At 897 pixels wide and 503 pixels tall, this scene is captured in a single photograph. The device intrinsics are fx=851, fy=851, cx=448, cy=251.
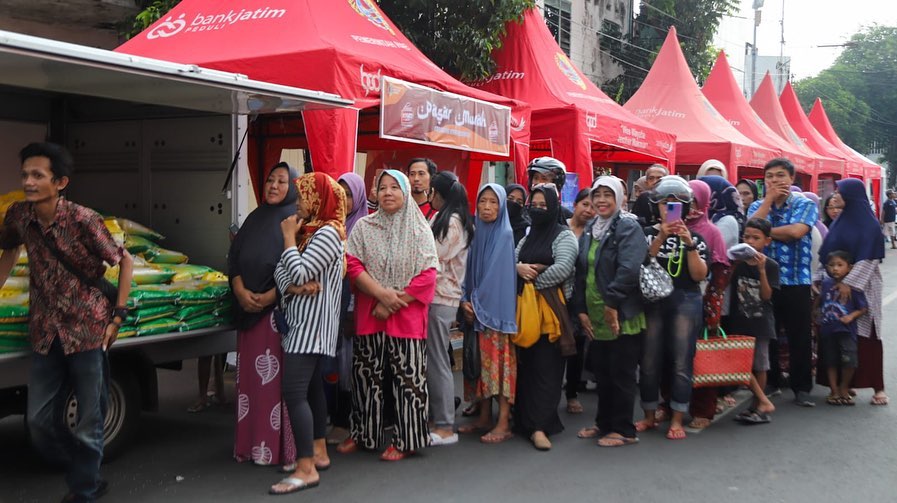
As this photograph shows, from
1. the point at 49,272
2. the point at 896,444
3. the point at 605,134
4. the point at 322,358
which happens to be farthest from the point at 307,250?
the point at 605,134

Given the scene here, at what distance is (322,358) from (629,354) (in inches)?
80.0

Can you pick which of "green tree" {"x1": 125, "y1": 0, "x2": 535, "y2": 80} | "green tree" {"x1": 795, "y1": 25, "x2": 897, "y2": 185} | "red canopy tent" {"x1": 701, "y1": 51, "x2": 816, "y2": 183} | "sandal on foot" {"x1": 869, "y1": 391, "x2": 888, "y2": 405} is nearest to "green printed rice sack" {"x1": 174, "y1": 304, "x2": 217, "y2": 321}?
"sandal on foot" {"x1": 869, "y1": 391, "x2": 888, "y2": 405}

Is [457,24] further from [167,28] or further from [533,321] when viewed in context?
[533,321]

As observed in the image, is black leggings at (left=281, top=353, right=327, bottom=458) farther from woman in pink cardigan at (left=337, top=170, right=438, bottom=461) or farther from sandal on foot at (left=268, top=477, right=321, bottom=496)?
woman in pink cardigan at (left=337, top=170, right=438, bottom=461)

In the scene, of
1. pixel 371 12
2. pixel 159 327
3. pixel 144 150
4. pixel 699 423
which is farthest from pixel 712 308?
pixel 371 12

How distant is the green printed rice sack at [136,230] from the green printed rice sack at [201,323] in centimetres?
95

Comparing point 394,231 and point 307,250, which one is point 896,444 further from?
point 307,250

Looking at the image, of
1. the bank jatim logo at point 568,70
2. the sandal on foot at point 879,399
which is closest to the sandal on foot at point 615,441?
the sandal on foot at point 879,399

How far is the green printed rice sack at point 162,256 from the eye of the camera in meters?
5.45

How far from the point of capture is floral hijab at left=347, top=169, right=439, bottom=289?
5.12 metres

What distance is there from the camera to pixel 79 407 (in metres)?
4.05

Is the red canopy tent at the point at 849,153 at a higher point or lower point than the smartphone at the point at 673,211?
higher

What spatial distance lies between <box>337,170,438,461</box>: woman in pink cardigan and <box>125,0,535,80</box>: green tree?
6745mm

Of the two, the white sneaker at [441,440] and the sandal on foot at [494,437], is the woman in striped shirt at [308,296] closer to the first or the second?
the white sneaker at [441,440]
